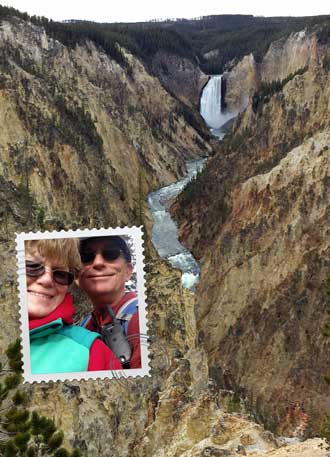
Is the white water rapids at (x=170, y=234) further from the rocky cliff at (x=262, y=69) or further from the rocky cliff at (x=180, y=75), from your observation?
the rocky cliff at (x=180, y=75)

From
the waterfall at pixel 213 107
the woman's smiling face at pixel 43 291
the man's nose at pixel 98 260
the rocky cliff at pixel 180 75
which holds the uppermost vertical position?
the rocky cliff at pixel 180 75

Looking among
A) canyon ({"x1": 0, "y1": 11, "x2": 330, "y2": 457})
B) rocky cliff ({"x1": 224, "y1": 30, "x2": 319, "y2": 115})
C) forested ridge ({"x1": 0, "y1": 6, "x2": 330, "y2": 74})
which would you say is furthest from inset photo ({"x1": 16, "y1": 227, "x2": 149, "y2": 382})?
rocky cliff ({"x1": 224, "y1": 30, "x2": 319, "y2": 115})

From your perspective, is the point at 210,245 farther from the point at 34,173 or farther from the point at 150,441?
the point at 150,441

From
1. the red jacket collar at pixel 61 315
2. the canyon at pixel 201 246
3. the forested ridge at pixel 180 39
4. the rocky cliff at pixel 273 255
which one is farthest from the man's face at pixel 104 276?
the forested ridge at pixel 180 39

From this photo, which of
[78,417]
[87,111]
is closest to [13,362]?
[78,417]

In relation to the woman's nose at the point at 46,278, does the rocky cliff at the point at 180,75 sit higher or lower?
higher

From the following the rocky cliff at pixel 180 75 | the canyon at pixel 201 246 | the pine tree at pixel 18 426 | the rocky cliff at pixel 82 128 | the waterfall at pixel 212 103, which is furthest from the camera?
the rocky cliff at pixel 180 75
